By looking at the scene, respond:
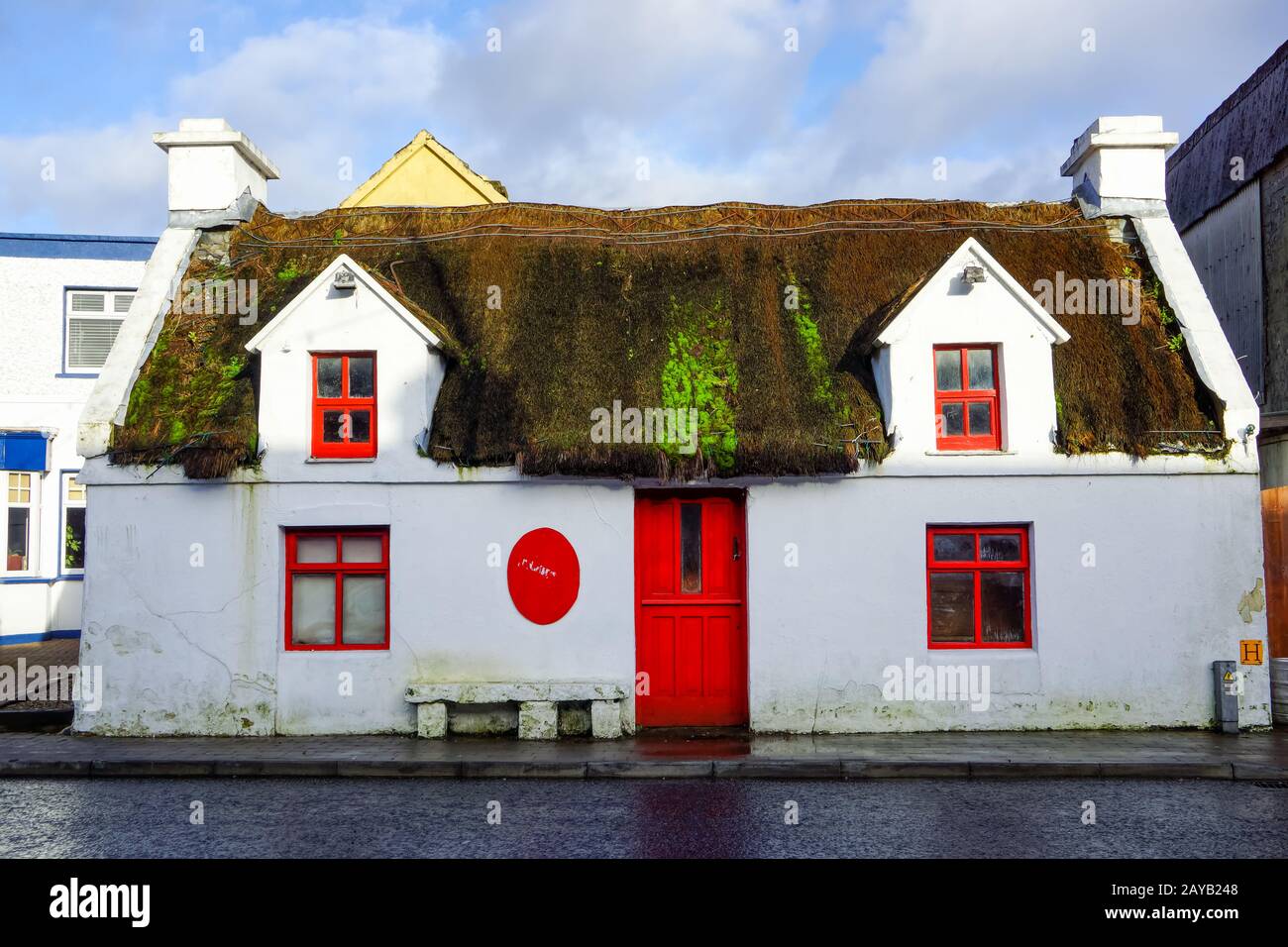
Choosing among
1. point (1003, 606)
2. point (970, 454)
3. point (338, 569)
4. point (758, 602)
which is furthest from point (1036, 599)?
point (338, 569)

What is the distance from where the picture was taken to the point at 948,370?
46.2 ft

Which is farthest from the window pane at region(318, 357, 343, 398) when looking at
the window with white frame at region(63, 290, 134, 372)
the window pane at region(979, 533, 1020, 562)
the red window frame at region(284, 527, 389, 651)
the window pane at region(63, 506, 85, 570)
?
the window pane at region(63, 506, 85, 570)

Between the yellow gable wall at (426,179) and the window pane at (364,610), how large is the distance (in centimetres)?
1203

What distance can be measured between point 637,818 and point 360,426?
672cm

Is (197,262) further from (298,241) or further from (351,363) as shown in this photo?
(351,363)

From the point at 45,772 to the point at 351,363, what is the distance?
5607mm

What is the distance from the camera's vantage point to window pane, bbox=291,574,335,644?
13.8 metres

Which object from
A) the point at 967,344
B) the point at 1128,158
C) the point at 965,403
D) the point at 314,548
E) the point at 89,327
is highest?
the point at 1128,158

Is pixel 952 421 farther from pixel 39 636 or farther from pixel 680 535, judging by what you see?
pixel 39 636

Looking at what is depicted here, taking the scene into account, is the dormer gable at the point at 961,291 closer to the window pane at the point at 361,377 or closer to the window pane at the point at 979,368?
the window pane at the point at 979,368

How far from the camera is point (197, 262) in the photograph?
52.6 feet

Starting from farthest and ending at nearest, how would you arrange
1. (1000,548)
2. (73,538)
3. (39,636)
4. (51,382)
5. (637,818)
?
(73,538), (51,382), (39,636), (1000,548), (637,818)

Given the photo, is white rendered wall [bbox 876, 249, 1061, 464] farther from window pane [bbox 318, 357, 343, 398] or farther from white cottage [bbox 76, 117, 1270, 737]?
window pane [bbox 318, 357, 343, 398]
